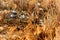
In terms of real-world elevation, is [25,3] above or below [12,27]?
above

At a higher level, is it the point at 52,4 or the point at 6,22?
the point at 52,4

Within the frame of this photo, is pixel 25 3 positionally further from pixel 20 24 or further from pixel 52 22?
pixel 52 22

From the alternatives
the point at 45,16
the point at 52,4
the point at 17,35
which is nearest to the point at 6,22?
the point at 17,35

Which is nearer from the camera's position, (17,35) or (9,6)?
(17,35)

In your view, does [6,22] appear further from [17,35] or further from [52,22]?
[52,22]

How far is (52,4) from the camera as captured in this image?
237 cm

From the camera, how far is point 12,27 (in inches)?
83.4

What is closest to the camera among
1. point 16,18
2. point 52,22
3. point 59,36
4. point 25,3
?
point 59,36

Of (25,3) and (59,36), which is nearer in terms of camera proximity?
(59,36)

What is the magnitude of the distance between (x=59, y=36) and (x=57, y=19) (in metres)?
0.26

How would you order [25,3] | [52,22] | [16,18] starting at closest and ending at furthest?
[52,22] < [16,18] < [25,3]

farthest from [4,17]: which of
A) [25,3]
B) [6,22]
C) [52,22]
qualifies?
[52,22]

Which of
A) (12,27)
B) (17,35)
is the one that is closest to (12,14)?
(12,27)

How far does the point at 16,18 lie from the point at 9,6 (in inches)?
8.4
